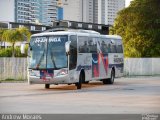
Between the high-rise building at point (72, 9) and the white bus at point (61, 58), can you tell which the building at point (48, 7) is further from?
the white bus at point (61, 58)

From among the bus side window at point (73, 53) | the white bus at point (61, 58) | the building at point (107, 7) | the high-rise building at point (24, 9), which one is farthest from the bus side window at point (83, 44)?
the high-rise building at point (24, 9)

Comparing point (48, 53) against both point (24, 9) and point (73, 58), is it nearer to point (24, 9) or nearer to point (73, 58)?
point (73, 58)

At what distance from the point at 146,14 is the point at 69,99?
99.2 feet

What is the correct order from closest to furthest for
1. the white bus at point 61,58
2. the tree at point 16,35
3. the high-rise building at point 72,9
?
the high-rise building at point 72,9 < the white bus at point 61,58 < the tree at point 16,35

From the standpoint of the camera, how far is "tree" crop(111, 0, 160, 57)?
175 ft

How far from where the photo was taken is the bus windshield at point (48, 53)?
93.0 ft

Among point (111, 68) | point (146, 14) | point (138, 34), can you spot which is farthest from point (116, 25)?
point (111, 68)

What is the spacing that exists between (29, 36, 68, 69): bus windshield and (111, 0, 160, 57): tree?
2321 cm

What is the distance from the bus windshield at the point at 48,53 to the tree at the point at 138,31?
914 inches

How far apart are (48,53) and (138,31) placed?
2807cm

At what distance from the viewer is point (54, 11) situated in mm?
20359

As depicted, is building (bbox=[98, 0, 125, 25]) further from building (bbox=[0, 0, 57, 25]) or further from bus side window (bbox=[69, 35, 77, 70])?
bus side window (bbox=[69, 35, 77, 70])

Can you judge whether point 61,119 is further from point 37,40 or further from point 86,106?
point 37,40

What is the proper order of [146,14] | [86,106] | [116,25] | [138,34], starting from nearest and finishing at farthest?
[86,106], [146,14], [138,34], [116,25]
